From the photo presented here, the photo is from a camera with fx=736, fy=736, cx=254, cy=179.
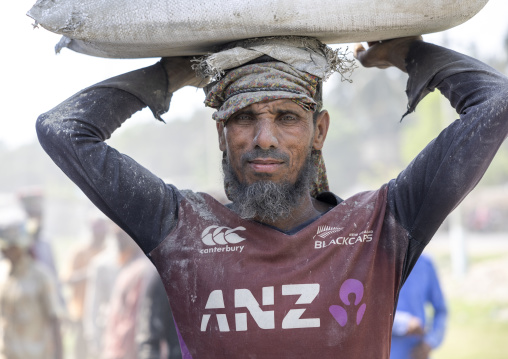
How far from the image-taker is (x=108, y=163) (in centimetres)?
267

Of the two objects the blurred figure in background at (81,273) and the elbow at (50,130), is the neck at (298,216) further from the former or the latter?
the blurred figure in background at (81,273)

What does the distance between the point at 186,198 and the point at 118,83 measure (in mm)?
531

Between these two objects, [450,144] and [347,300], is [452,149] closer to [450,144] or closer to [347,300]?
[450,144]

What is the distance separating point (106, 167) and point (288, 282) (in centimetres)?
77

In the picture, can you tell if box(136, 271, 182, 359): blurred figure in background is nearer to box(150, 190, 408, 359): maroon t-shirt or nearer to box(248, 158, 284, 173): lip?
box(150, 190, 408, 359): maroon t-shirt

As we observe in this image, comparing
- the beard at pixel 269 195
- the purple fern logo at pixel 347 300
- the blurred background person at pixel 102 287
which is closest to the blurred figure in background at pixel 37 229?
the blurred background person at pixel 102 287

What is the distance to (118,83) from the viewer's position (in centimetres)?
289

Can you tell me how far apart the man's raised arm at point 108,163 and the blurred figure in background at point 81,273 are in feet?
26.2

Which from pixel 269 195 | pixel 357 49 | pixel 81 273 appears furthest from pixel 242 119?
pixel 81 273

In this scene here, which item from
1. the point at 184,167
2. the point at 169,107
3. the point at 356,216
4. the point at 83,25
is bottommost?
the point at 356,216

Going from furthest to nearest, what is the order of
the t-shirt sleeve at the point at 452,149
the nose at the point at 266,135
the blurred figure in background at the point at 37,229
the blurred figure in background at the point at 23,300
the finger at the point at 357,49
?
the blurred figure in background at the point at 37,229 < the blurred figure in background at the point at 23,300 < the finger at the point at 357,49 < the nose at the point at 266,135 < the t-shirt sleeve at the point at 452,149

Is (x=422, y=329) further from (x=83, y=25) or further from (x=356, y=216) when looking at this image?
(x=83, y=25)

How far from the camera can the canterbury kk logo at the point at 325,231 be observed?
8.77 feet

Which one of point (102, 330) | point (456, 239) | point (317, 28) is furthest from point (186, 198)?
point (456, 239)
